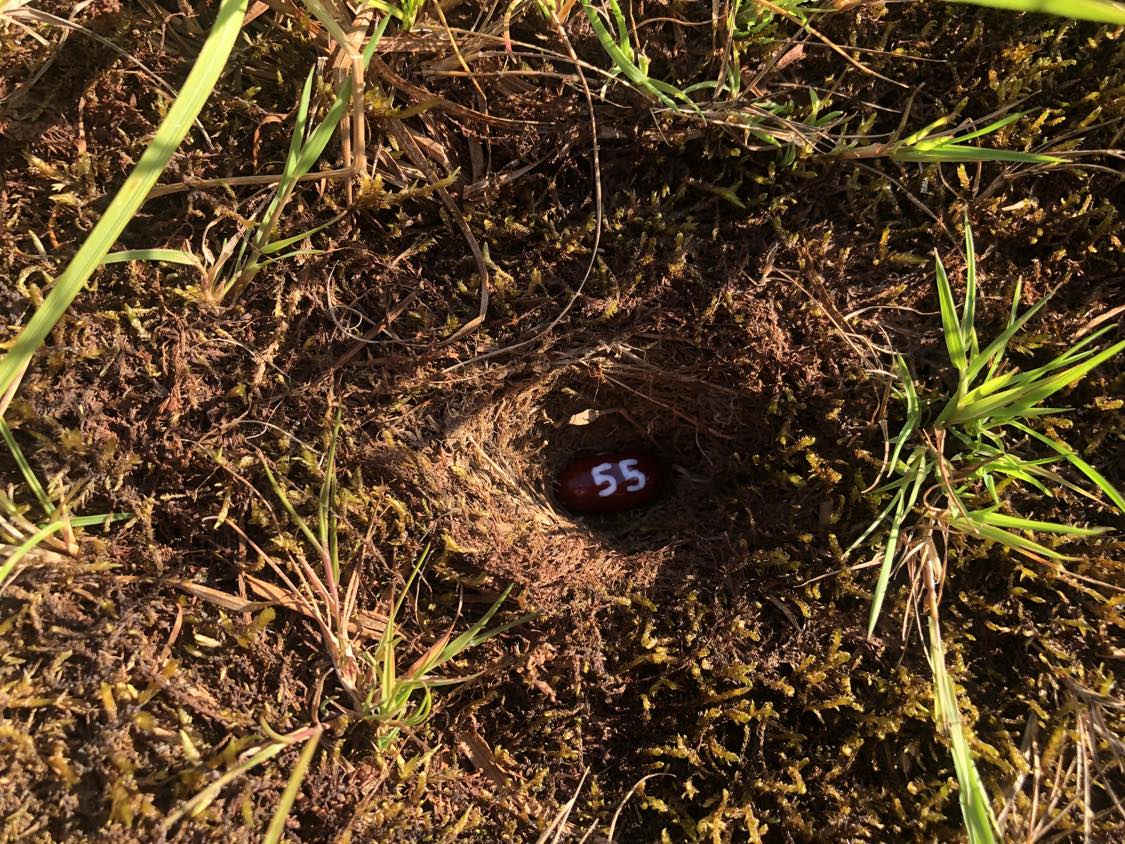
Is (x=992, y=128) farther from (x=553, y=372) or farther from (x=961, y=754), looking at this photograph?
(x=961, y=754)

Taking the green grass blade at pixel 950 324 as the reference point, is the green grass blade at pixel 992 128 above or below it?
above

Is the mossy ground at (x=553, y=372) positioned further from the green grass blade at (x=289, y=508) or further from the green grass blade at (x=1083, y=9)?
the green grass blade at (x=1083, y=9)

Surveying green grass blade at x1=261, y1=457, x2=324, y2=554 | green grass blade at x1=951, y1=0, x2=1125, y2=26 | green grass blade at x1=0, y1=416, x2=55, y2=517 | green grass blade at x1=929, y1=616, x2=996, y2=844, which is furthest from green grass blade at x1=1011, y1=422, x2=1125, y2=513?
green grass blade at x1=0, y1=416, x2=55, y2=517

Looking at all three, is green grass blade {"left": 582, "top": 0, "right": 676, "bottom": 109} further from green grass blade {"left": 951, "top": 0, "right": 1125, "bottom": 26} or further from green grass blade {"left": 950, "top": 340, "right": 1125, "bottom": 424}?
green grass blade {"left": 950, "top": 340, "right": 1125, "bottom": 424}

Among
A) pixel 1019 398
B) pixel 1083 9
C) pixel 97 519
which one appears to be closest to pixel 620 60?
pixel 1083 9

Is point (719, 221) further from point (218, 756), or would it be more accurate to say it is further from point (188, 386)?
point (218, 756)

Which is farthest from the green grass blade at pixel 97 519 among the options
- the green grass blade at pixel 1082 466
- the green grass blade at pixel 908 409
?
the green grass blade at pixel 1082 466

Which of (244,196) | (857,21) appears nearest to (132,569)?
(244,196)
